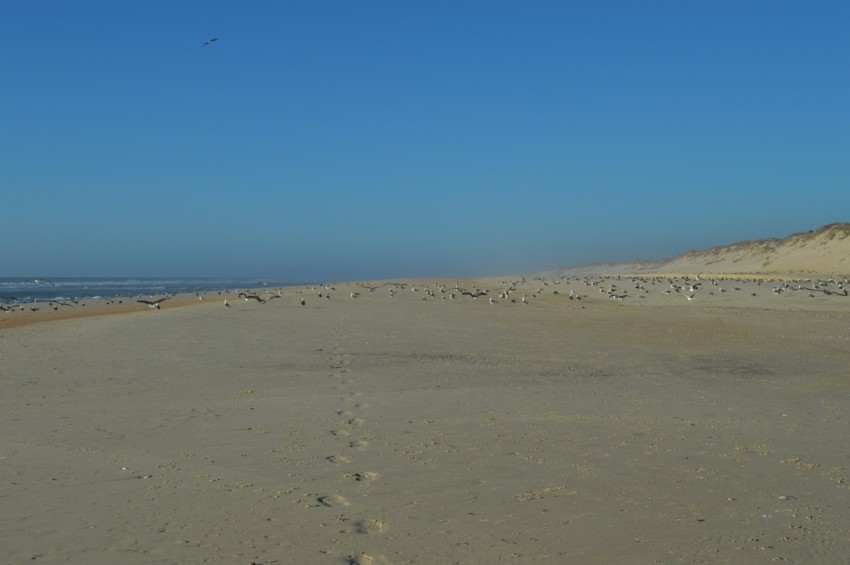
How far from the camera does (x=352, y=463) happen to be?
7.11 meters

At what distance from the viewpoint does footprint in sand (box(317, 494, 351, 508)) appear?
5910mm

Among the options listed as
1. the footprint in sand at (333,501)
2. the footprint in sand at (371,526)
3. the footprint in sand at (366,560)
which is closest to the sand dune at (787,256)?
the footprint in sand at (333,501)

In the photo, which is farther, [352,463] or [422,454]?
[422,454]

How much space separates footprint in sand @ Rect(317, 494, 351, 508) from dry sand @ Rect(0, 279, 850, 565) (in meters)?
0.03

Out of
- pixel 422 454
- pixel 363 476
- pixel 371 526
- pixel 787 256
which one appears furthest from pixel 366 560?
pixel 787 256

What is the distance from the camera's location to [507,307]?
31141mm

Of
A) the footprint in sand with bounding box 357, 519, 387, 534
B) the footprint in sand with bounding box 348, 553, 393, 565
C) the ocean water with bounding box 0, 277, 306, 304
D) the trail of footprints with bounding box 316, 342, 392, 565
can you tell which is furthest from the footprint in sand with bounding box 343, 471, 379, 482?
the ocean water with bounding box 0, 277, 306, 304

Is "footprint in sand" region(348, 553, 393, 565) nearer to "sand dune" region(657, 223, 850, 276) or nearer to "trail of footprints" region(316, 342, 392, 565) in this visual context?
"trail of footprints" region(316, 342, 392, 565)

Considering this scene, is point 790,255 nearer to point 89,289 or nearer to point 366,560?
point 89,289

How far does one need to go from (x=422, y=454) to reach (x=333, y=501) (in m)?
1.62

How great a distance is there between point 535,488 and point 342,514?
1.67 metres

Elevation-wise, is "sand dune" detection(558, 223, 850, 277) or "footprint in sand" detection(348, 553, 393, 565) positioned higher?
"sand dune" detection(558, 223, 850, 277)

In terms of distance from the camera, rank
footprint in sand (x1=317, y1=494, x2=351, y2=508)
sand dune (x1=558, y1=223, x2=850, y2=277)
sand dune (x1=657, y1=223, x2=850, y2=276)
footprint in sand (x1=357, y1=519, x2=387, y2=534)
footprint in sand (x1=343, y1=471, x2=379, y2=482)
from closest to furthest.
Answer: footprint in sand (x1=357, y1=519, x2=387, y2=534)
footprint in sand (x1=317, y1=494, x2=351, y2=508)
footprint in sand (x1=343, y1=471, x2=379, y2=482)
sand dune (x1=558, y1=223, x2=850, y2=277)
sand dune (x1=657, y1=223, x2=850, y2=276)

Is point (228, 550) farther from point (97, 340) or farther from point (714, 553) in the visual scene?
point (97, 340)
